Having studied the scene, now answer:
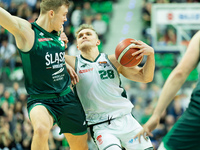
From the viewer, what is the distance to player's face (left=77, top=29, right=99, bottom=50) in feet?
16.9

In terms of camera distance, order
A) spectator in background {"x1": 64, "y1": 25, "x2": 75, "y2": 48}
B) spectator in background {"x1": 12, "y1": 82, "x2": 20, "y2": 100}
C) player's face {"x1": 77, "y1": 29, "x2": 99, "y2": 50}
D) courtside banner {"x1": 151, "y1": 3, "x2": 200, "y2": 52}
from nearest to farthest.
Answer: player's face {"x1": 77, "y1": 29, "x2": 99, "y2": 50} → courtside banner {"x1": 151, "y1": 3, "x2": 200, "y2": 52} → spectator in background {"x1": 12, "y1": 82, "x2": 20, "y2": 100} → spectator in background {"x1": 64, "y1": 25, "x2": 75, "y2": 48}

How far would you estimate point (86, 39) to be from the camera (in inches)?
203

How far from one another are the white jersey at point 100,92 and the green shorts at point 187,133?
2.00 m

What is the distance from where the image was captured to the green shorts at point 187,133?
9.20 ft

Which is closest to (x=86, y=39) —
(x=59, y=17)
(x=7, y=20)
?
(x=59, y=17)

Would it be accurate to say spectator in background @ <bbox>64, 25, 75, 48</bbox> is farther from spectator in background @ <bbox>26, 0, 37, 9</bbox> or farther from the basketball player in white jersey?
the basketball player in white jersey

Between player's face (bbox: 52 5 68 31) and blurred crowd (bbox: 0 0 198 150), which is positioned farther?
blurred crowd (bbox: 0 0 198 150)

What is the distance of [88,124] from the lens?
4984mm

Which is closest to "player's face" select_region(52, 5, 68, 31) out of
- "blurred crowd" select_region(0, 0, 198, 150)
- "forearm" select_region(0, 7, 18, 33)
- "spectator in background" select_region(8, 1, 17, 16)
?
"forearm" select_region(0, 7, 18, 33)

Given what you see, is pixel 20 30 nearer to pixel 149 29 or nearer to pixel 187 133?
pixel 187 133

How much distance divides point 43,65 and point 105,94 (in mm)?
1030

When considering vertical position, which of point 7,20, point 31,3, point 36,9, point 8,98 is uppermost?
point 7,20

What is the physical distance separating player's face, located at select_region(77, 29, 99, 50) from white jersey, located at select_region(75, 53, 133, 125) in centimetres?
28

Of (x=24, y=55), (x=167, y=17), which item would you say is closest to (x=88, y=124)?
(x=24, y=55)
